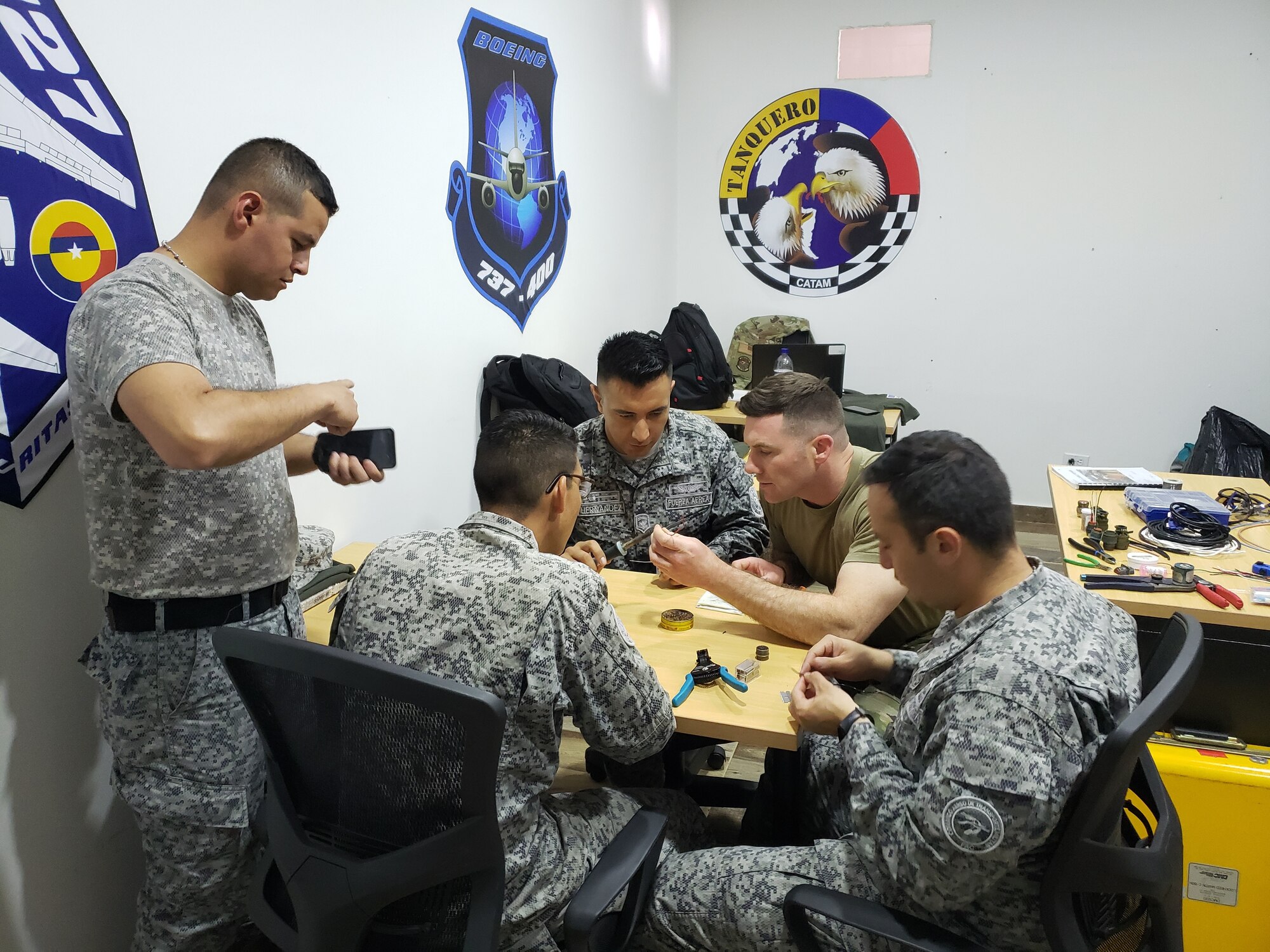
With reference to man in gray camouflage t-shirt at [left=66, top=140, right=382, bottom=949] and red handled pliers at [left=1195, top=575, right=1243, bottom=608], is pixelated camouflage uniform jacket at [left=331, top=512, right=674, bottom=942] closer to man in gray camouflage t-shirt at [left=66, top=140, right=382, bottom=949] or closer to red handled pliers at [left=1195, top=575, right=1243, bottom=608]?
man in gray camouflage t-shirt at [left=66, top=140, right=382, bottom=949]

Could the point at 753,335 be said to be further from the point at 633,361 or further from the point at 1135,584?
the point at 1135,584

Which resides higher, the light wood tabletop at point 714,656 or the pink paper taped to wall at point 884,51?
the pink paper taped to wall at point 884,51

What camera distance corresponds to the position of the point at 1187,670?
44.3 inches

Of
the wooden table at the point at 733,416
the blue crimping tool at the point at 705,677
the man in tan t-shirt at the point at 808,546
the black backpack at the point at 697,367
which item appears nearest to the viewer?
the blue crimping tool at the point at 705,677

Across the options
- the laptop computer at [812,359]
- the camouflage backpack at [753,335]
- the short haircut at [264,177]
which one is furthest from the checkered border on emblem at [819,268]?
the short haircut at [264,177]

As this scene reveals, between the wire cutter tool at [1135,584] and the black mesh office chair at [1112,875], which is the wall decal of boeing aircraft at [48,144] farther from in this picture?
the wire cutter tool at [1135,584]

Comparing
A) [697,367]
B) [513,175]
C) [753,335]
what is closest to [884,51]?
[753,335]

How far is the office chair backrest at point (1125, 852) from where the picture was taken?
3.51 ft

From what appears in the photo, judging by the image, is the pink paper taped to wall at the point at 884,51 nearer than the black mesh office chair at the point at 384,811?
No

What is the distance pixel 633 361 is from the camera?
96.1 inches

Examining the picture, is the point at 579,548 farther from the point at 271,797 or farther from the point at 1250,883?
the point at 1250,883

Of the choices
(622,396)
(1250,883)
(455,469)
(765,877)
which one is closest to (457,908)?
(765,877)

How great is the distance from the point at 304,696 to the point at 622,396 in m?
1.49

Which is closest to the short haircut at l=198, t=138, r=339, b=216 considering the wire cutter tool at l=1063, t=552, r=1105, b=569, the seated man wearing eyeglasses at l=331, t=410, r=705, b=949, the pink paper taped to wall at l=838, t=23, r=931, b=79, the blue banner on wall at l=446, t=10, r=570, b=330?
the seated man wearing eyeglasses at l=331, t=410, r=705, b=949
